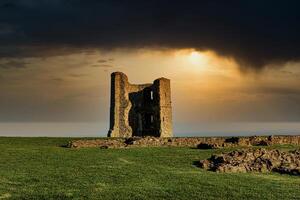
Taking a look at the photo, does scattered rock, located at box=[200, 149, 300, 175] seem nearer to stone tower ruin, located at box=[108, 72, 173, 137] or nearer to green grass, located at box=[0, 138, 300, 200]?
green grass, located at box=[0, 138, 300, 200]

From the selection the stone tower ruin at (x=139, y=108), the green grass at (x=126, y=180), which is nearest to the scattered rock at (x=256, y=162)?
the green grass at (x=126, y=180)

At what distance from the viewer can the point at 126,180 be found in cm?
1677

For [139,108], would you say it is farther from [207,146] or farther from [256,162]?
[256,162]

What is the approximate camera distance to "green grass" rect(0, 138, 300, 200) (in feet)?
47.5

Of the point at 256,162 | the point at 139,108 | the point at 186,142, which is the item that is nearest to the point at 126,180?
the point at 256,162

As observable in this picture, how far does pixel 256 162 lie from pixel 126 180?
23.6 ft

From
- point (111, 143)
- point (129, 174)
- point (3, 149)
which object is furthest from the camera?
point (111, 143)

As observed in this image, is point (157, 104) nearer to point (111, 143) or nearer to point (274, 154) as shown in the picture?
point (111, 143)

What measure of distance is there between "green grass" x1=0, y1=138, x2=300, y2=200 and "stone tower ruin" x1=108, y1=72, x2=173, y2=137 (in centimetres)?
2940

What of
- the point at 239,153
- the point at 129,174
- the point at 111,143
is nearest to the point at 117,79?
the point at 111,143

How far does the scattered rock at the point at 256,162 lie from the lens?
66.0 ft

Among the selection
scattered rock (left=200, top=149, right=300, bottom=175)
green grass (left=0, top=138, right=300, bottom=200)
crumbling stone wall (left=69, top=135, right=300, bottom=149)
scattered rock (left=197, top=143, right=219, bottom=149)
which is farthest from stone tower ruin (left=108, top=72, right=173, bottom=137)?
scattered rock (left=200, top=149, right=300, bottom=175)

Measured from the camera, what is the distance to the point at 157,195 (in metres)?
14.2

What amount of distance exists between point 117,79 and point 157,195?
40.5 m
